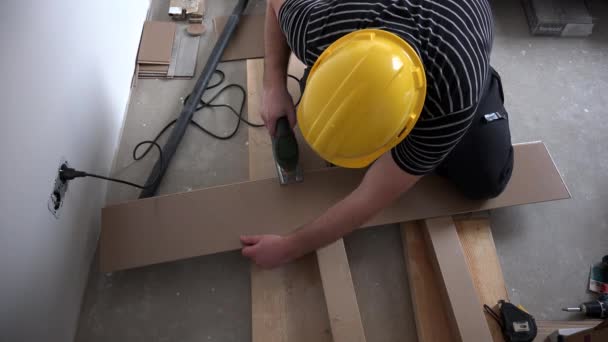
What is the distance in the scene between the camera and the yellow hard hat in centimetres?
64

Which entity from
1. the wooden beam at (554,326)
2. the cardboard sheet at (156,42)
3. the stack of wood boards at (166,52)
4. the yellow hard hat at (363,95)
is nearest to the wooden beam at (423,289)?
the wooden beam at (554,326)

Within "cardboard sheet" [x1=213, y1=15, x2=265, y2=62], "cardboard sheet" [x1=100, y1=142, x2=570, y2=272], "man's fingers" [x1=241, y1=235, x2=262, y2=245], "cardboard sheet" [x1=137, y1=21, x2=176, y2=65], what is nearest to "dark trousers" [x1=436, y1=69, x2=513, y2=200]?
"cardboard sheet" [x1=100, y1=142, x2=570, y2=272]

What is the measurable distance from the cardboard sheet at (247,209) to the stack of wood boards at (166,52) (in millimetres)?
679

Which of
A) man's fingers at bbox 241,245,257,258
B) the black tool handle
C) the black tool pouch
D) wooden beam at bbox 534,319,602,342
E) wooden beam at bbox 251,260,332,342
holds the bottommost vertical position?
wooden beam at bbox 534,319,602,342

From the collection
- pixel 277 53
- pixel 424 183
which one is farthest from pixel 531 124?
pixel 277 53

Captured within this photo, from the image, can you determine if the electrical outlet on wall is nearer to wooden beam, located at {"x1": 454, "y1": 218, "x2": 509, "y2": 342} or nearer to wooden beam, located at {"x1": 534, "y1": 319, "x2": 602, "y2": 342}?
wooden beam, located at {"x1": 454, "y1": 218, "x2": 509, "y2": 342}

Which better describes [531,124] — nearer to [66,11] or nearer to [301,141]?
[301,141]

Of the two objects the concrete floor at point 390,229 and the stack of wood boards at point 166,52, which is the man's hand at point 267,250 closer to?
the concrete floor at point 390,229

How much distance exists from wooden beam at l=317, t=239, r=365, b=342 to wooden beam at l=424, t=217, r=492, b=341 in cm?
27

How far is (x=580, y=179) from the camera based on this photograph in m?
1.44

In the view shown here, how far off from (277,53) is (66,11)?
611 mm

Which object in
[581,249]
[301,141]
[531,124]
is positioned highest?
[301,141]

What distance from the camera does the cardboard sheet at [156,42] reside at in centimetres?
166

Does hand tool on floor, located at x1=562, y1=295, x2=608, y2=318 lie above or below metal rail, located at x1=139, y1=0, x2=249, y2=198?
below
